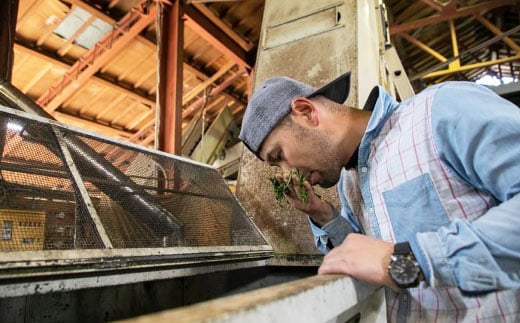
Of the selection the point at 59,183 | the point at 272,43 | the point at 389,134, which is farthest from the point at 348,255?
the point at 272,43

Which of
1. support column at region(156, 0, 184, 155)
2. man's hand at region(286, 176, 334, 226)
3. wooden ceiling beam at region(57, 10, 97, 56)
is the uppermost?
wooden ceiling beam at region(57, 10, 97, 56)

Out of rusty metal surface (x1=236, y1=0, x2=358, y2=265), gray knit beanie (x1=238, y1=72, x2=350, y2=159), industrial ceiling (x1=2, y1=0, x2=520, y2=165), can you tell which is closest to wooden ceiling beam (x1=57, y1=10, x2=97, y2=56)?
industrial ceiling (x1=2, y1=0, x2=520, y2=165)

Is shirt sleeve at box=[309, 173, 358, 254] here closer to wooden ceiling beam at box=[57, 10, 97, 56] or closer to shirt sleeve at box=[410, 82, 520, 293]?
shirt sleeve at box=[410, 82, 520, 293]

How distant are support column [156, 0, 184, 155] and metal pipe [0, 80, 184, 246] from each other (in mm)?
1677

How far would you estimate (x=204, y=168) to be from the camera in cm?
189

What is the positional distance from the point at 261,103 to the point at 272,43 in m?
1.31

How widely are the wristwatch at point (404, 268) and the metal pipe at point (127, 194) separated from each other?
86 centimetres

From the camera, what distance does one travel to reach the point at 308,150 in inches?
44.5

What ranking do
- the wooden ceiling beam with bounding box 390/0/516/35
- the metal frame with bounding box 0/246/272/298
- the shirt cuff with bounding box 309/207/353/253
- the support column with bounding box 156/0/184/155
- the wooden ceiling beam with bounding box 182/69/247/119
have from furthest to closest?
the wooden ceiling beam with bounding box 182/69/247/119, the wooden ceiling beam with bounding box 390/0/516/35, the support column with bounding box 156/0/184/155, the shirt cuff with bounding box 309/207/353/253, the metal frame with bounding box 0/246/272/298

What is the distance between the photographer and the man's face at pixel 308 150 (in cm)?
111


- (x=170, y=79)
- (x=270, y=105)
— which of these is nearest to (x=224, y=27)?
(x=170, y=79)

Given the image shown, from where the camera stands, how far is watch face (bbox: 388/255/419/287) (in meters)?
0.68

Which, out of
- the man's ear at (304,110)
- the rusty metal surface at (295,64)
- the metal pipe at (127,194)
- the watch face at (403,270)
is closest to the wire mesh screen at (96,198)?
the metal pipe at (127,194)

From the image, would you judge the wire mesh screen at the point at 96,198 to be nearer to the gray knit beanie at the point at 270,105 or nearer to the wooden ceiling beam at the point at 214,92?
the gray knit beanie at the point at 270,105
